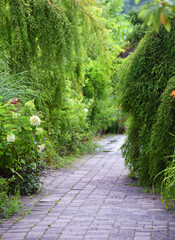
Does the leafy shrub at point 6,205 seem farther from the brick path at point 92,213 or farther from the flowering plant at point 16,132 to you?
the flowering plant at point 16,132

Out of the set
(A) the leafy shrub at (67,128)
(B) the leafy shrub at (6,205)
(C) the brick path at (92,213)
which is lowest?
(C) the brick path at (92,213)

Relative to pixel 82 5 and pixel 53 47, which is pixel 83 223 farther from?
pixel 82 5

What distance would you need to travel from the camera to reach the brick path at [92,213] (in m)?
3.63

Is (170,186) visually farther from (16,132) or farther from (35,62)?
(35,62)

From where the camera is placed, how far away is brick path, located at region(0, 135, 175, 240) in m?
3.63

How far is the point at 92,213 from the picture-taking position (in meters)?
4.32

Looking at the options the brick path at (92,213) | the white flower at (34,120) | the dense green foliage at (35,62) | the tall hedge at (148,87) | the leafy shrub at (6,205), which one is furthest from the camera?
the tall hedge at (148,87)

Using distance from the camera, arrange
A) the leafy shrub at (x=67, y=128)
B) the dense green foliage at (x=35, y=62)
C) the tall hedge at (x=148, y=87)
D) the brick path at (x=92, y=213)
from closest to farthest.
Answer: the brick path at (x=92, y=213), the dense green foliage at (x=35, y=62), the tall hedge at (x=148, y=87), the leafy shrub at (x=67, y=128)

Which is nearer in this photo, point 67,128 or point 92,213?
point 92,213

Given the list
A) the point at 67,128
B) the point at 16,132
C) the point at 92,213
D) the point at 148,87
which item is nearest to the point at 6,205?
the point at 16,132

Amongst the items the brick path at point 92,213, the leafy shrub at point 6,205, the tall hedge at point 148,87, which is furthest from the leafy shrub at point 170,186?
the leafy shrub at point 6,205

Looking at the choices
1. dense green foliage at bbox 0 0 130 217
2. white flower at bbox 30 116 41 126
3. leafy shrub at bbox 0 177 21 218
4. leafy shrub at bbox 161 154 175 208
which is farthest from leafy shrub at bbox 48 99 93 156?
leafy shrub at bbox 161 154 175 208

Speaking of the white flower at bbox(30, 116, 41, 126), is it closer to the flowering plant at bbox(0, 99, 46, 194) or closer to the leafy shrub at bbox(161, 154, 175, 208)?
the flowering plant at bbox(0, 99, 46, 194)

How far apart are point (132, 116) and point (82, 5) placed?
2.32m
